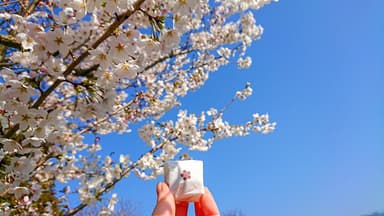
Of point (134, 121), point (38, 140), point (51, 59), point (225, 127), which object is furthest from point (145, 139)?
point (51, 59)

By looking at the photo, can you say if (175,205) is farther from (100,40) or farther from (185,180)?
(100,40)

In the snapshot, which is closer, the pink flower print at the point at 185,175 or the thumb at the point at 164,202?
the thumb at the point at 164,202

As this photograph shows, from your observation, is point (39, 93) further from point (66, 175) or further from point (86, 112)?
point (66, 175)

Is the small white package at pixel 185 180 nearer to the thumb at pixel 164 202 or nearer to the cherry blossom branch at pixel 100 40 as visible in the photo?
the thumb at pixel 164 202

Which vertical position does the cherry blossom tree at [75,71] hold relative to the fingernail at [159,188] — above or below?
→ above

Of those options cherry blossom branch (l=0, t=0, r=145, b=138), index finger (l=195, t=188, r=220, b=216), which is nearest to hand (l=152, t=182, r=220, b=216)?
index finger (l=195, t=188, r=220, b=216)

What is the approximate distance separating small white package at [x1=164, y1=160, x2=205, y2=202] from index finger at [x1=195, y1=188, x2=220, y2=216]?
22 millimetres

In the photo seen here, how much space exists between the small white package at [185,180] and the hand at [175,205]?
0.02 meters

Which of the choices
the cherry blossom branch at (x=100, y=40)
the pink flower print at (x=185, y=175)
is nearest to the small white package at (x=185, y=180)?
the pink flower print at (x=185, y=175)

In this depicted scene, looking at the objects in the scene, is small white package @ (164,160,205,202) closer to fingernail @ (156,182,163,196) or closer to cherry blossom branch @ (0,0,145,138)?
fingernail @ (156,182,163,196)

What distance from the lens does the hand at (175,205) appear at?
1.22 meters

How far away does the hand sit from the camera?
4.00 ft

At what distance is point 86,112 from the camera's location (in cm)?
164

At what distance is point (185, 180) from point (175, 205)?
0.10 m
